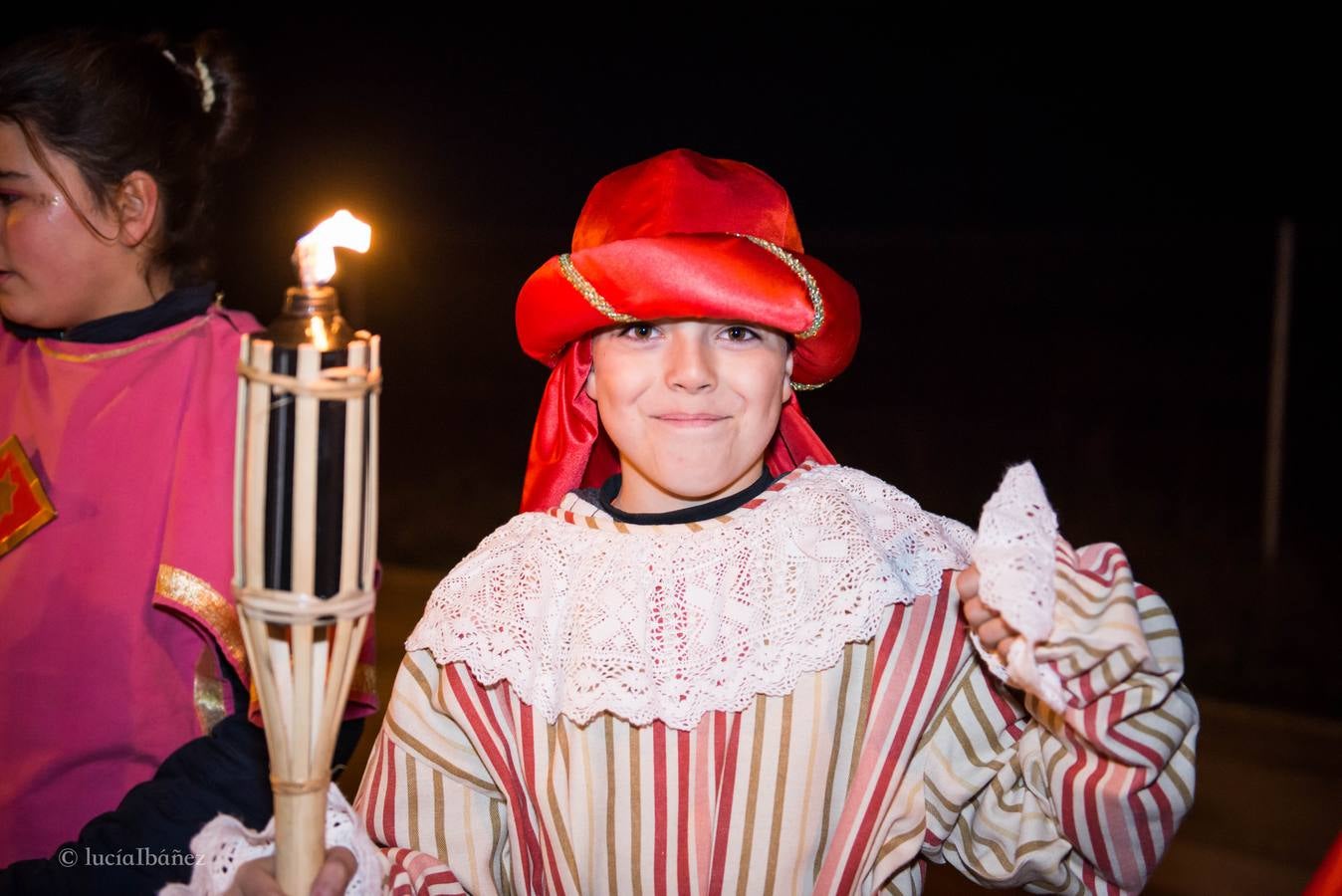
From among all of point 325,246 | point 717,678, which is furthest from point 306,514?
point 717,678

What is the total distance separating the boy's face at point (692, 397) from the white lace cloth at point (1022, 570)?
42 cm

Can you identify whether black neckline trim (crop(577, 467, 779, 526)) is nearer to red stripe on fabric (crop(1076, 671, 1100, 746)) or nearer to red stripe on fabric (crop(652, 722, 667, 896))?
red stripe on fabric (crop(652, 722, 667, 896))

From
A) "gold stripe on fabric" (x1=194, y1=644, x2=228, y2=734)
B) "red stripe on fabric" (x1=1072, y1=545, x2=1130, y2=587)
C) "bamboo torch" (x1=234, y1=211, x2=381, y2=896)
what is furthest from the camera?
"gold stripe on fabric" (x1=194, y1=644, x2=228, y2=734)

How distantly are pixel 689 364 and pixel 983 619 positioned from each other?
1.65 ft

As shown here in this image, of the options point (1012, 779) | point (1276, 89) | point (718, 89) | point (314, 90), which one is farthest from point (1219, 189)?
point (1012, 779)

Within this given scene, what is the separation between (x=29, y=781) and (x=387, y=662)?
10.2ft

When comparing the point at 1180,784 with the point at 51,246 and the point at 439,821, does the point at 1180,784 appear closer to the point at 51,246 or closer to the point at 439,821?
the point at 439,821

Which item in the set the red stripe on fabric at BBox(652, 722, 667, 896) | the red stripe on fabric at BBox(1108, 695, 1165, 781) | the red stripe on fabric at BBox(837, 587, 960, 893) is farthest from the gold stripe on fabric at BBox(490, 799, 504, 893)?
the red stripe on fabric at BBox(1108, 695, 1165, 781)

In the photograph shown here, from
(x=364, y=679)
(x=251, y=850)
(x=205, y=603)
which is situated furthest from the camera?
(x=364, y=679)

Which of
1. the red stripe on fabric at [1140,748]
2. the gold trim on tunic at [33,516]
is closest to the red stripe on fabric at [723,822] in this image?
the red stripe on fabric at [1140,748]

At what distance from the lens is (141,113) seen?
76.9 inches

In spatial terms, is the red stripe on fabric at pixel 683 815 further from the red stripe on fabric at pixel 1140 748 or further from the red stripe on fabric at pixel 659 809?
the red stripe on fabric at pixel 1140 748

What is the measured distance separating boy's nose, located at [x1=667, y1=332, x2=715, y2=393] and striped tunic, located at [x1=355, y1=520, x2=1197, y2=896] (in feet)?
1.26

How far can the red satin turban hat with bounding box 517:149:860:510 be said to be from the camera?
155 centimetres
